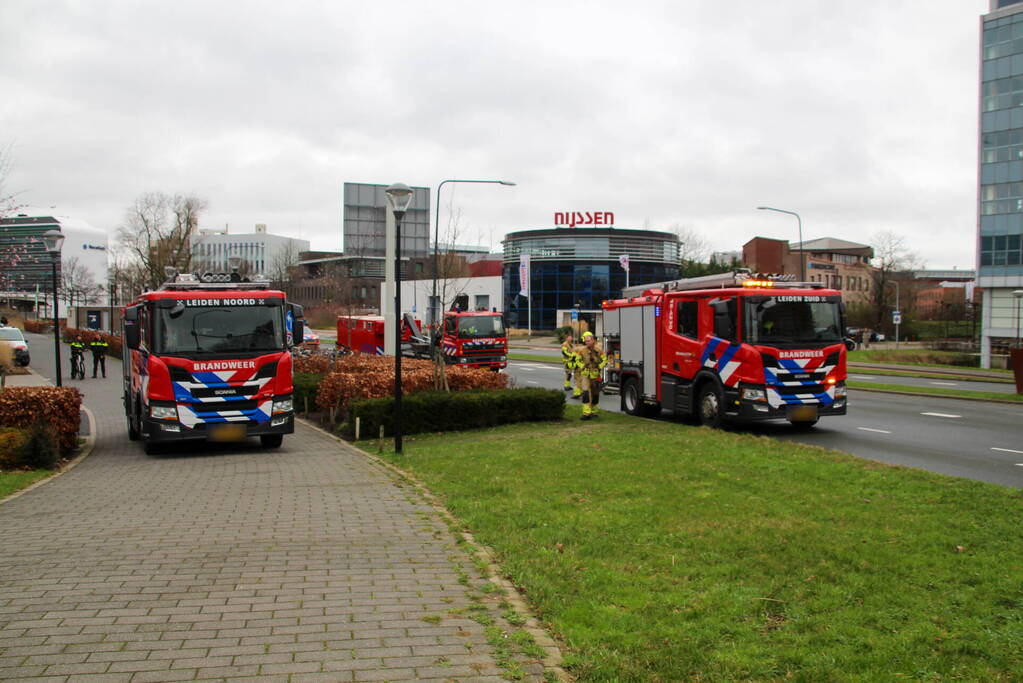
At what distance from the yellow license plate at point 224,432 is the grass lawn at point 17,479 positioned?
2.25 m

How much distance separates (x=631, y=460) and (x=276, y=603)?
20.2ft

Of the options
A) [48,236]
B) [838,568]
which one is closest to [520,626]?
[838,568]

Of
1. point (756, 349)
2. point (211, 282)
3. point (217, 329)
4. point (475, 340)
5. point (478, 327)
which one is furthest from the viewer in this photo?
point (478, 327)

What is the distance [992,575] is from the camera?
18.0 feet

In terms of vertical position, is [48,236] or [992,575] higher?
[48,236]

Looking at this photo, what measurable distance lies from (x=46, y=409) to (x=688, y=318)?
10.9 m

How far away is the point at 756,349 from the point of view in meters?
14.4

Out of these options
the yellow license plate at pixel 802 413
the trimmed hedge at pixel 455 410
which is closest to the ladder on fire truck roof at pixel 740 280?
the yellow license plate at pixel 802 413

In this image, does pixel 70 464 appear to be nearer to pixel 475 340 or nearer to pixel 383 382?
pixel 383 382

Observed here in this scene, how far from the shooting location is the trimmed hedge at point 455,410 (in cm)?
1498

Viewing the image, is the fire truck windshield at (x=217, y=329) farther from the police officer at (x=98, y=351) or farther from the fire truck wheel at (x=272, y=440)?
the police officer at (x=98, y=351)

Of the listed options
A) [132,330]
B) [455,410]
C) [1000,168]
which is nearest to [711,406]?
[455,410]

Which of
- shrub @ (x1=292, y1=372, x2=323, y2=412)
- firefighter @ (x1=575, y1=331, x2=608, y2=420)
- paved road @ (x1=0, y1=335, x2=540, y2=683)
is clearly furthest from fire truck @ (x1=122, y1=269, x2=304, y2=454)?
firefighter @ (x1=575, y1=331, x2=608, y2=420)

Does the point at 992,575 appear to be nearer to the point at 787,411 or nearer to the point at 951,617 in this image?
the point at 951,617
